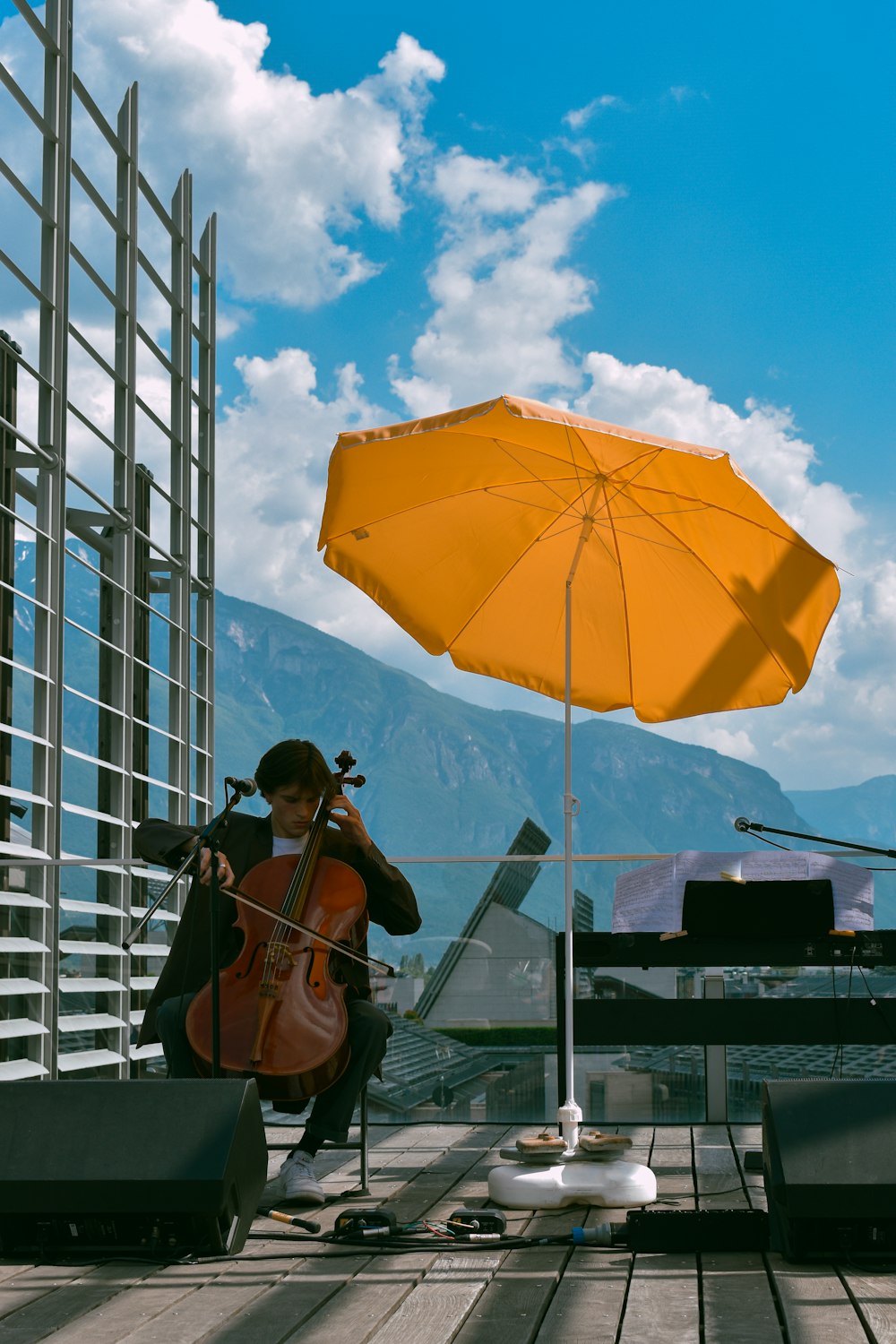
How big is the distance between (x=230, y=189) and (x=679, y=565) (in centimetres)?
9550

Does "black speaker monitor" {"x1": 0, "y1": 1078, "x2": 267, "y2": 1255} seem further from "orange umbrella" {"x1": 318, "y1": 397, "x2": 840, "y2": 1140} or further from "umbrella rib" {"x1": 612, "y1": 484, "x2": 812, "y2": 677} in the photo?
"umbrella rib" {"x1": 612, "y1": 484, "x2": 812, "y2": 677}

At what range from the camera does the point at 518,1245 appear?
2.90m

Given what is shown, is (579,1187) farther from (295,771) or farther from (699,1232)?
(295,771)

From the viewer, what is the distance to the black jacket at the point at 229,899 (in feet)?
11.6

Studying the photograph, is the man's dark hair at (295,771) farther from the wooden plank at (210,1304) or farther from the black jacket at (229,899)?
the wooden plank at (210,1304)

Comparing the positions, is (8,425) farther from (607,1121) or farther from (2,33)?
(607,1121)

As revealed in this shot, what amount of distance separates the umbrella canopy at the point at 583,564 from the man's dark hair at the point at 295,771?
2.10ft

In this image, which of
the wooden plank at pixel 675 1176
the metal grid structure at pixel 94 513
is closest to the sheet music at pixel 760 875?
the wooden plank at pixel 675 1176

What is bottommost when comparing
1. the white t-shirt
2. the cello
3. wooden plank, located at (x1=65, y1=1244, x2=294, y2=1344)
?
wooden plank, located at (x1=65, y1=1244, x2=294, y2=1344)

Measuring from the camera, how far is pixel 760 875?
371 centimetres

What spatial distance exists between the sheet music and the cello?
0.83 metres

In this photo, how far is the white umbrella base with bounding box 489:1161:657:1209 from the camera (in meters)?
3.31

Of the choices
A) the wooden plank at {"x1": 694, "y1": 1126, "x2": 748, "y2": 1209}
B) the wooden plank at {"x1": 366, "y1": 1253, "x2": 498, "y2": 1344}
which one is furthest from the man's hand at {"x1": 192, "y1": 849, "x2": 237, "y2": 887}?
the wooden plank at {"x1": 694, "y1": 1126, "x2": 748, "y2": 1209}

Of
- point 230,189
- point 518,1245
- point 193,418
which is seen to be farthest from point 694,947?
point 230,189
